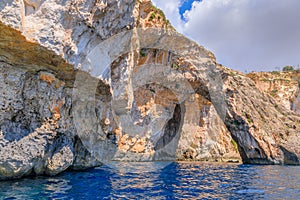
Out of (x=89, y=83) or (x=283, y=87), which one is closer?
(x=89, y=83)

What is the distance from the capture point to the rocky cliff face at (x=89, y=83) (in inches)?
261

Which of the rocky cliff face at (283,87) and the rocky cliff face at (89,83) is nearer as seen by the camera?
the rocky cliff face at (89,83)

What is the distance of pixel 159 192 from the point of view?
22.0 ft

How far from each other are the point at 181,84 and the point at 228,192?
15.8 m

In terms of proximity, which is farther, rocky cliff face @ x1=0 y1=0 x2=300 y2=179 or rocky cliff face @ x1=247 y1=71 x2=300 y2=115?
rocky cliff face @ x1=247 y1=71 x2=300 y2=115

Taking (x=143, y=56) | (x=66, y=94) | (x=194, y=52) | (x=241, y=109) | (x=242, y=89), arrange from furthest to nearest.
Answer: (x=242, y=89)
(x=241, y=109)
(x=194, y=52)
(x=143, y=56)
(x=66, y=94)

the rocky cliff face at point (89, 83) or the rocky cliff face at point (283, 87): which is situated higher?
the rocky cliff face at point (283, 87)

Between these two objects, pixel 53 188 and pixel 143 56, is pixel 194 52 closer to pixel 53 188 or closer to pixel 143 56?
pixel 143 56

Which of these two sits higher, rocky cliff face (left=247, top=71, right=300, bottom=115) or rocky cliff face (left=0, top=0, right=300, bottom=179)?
rocky cliff face (left=247, top=71, right=300, bottom=115)

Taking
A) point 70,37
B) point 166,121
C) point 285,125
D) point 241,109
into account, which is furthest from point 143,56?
point 285,125

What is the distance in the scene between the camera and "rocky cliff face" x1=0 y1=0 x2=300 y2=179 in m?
6.63

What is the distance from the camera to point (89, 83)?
8570mm

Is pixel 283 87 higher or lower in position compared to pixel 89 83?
higher

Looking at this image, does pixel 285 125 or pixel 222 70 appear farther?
pixel 285 125
